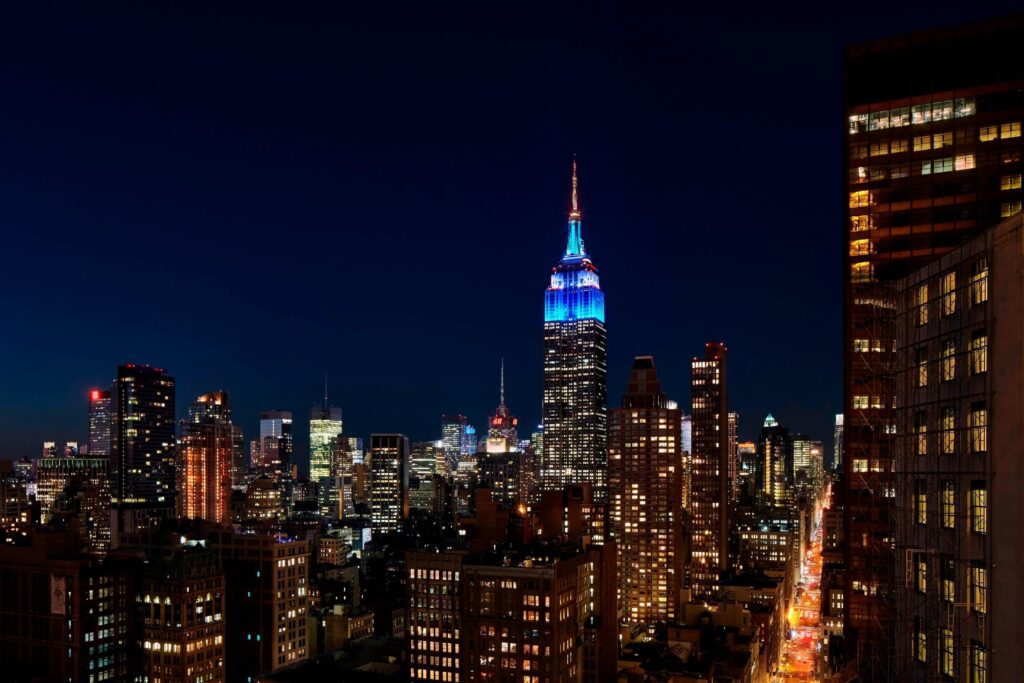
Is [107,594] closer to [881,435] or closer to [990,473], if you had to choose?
[881,435]

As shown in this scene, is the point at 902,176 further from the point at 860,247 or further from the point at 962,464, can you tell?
the point at 962,464

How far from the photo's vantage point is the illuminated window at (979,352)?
26.6 m

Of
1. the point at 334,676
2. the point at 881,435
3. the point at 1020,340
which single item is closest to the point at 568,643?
the point at 334,676

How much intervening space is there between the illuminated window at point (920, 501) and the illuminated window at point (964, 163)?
232ft

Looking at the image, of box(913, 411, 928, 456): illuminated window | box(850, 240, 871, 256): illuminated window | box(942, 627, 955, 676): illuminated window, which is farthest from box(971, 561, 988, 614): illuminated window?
box(850, 240, 871, 256): illuminated window

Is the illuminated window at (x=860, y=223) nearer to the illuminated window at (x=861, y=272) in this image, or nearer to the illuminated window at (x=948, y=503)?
the illuminated window at (x=861, y=272)

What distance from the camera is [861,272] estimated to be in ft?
319

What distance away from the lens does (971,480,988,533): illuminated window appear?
2653 centimetres

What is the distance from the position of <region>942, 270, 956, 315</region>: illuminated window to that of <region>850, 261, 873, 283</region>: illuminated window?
70.0 meters

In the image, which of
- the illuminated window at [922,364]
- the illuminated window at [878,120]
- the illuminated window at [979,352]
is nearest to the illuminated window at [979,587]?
the illuminated window at [979,352]

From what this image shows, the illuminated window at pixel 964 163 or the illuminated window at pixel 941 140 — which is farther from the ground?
the illuminated window at pixel 941 140

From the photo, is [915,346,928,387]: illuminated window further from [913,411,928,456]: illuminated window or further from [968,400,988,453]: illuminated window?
[968,400,988,453]: illuminated window

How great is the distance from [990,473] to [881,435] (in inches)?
2873

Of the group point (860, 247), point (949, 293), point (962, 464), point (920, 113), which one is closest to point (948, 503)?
point (962, 464)
